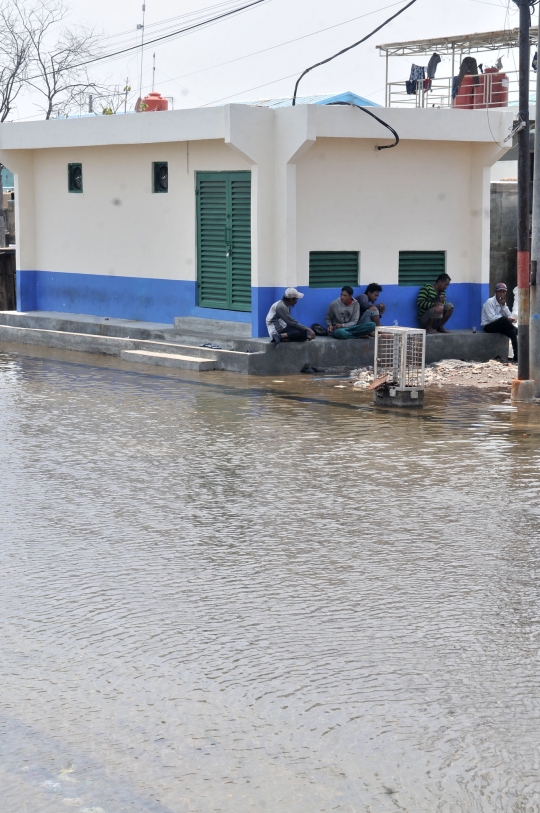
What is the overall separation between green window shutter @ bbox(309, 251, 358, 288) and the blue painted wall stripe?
5.2 inches

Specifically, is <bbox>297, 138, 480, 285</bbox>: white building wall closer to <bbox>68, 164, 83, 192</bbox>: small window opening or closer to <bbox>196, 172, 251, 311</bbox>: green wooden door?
<bbox>196, 172, 251, 311</bbox>: green wooden door

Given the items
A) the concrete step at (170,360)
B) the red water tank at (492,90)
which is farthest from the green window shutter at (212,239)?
the red water tank at (492,90)

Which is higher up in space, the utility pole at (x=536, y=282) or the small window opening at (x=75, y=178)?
the small window opening at (x=75, y=178)

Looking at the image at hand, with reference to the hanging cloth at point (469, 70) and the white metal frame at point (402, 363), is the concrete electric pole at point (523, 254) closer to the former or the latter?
the white metal frame at point (402, 363)

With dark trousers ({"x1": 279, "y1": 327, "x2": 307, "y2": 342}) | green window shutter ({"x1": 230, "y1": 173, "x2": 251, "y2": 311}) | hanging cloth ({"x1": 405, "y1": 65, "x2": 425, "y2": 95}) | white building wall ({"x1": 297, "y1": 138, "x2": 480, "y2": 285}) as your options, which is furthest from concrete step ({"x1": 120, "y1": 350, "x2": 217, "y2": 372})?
hanging cloth ({"x1": 405, "y1": 65, "x2": 425, "y2": 95})

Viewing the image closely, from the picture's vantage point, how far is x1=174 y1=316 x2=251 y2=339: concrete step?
1748 cm

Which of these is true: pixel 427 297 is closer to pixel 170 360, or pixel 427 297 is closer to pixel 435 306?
pixel 435 306

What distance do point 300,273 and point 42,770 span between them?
13099mm

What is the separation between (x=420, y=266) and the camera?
17.8m

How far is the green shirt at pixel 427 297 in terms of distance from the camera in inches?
692

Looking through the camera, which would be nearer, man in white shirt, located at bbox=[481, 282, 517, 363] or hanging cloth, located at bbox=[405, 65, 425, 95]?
man in white shirt, located at bbox=[481, 282, 517, 363]

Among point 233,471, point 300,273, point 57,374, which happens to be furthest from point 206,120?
point 233,471

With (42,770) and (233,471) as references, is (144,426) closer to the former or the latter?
(233,471)

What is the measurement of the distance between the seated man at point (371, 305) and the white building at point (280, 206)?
1.45 ft
